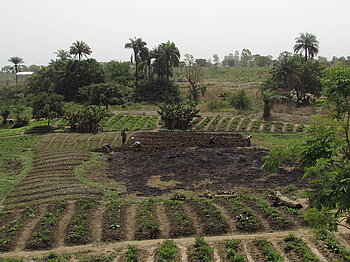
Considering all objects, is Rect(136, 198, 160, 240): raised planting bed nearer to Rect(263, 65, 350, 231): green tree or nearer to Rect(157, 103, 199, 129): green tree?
Rect(263, 65, 350, 231): green tree

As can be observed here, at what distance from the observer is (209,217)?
43.1 feet

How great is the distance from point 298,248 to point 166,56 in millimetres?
45218

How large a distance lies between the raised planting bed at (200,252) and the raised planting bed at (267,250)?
1.58 metres

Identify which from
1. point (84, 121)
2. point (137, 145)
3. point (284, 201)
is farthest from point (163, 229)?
point (84, 121)

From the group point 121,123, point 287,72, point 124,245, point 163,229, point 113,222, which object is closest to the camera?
point 124,245

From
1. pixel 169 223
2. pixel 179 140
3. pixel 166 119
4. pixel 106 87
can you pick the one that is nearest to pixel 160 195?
pixel 169 223

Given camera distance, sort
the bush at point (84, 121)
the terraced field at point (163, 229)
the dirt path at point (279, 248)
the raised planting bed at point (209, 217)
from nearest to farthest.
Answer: the dirt path at point (279, 248) < the terraced field at point (163, 229) < the raised planting bed at point (209, 217) < the bush at point (84, 121)

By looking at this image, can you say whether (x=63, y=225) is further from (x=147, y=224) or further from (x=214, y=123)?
(x=214, y=123)

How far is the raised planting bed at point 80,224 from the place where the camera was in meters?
11.7

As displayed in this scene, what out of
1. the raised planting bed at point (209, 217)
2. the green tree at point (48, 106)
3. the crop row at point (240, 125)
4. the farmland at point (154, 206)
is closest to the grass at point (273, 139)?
the crop row at point (240, 125)

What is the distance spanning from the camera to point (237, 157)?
2236 centimetres

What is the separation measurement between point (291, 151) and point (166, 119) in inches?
935

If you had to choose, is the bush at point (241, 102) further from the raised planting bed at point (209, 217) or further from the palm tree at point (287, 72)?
the raised planting bed at point (209, 217)

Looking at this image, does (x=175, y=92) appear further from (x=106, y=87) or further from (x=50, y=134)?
(x=50, y=134)
